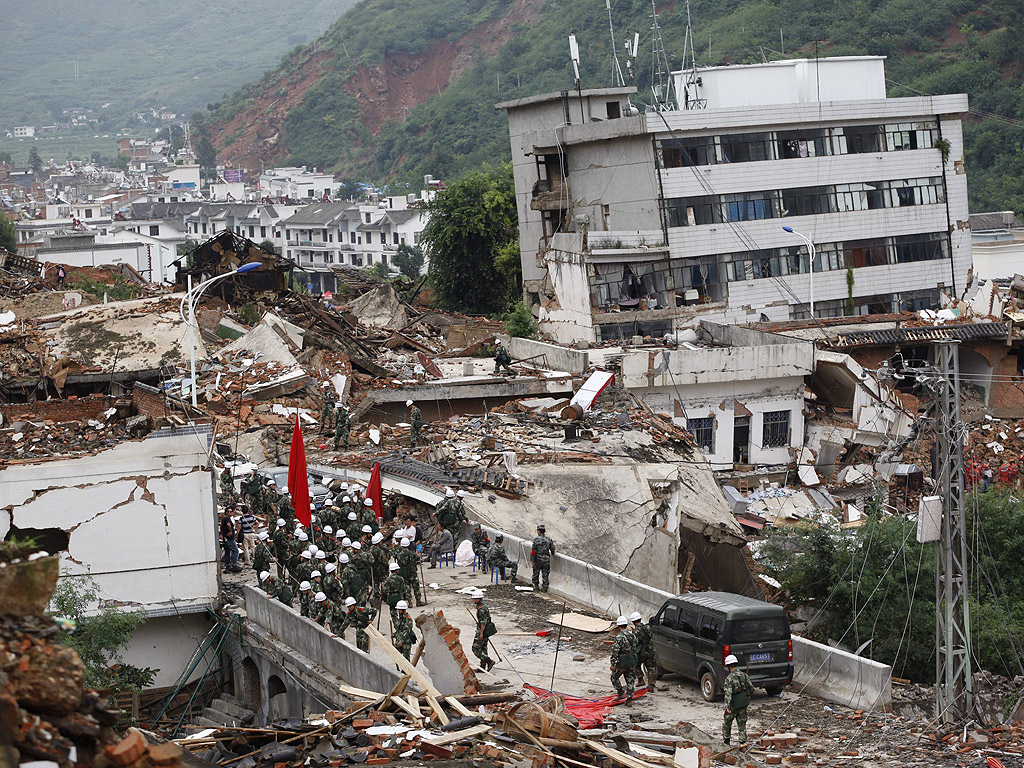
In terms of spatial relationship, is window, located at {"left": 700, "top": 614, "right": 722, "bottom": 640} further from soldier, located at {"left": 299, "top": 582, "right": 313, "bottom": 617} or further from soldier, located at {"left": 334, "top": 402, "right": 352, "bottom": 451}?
soldier, located at {"left": 334, "top": 402, "right": 352, "bottom": 451}

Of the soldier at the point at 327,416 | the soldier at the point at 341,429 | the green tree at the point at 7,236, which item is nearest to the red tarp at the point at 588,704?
the soldier at the point at 341,429

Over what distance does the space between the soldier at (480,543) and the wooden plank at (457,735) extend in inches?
311

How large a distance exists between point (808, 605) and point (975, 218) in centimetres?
5147

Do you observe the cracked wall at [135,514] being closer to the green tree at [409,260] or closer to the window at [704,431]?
the window at [704,431]

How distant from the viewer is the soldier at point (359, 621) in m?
17.0

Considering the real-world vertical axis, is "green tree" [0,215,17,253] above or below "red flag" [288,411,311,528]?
above

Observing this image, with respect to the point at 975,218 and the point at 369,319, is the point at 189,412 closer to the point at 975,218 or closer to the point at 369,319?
the point at 369,319

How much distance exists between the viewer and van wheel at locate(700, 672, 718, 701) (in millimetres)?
15570

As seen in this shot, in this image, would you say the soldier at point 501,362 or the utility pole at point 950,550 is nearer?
the utility pole at point 950,550

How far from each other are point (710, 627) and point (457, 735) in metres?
3.62

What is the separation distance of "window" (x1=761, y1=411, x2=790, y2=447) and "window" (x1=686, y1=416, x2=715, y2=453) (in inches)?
61.4

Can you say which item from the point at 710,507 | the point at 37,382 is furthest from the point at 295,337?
the point at 710,507

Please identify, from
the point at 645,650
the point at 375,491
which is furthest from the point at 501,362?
the point at 645,650

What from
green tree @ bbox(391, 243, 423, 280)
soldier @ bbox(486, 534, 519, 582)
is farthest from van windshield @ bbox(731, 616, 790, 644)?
green tree @ bbox(391, 243, 423, 280)
